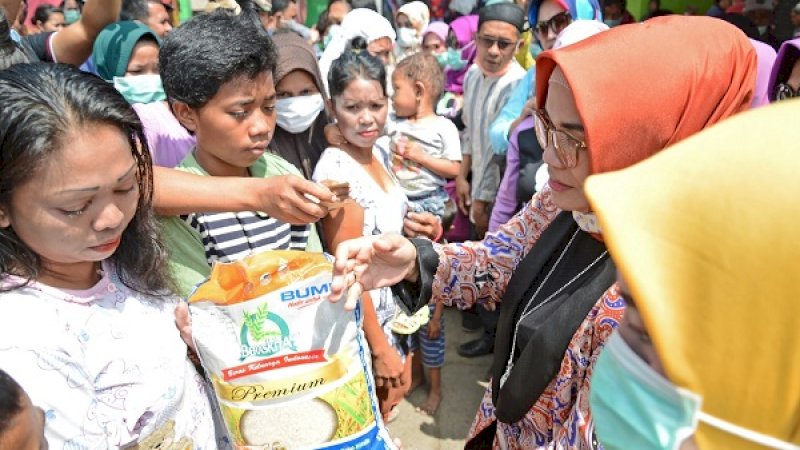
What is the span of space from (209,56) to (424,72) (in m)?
2.52

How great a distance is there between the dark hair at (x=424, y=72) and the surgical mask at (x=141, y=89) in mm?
1626

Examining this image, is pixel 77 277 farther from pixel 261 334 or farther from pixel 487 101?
pixel 487 101

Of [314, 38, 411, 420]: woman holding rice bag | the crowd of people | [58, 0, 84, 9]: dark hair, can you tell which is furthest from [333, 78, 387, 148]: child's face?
[58, 0, 84, 9]: dark hair

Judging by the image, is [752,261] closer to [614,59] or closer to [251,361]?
[614,59]

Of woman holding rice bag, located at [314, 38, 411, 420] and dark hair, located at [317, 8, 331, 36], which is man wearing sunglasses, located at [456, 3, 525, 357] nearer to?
woman holding rice bag, located at [314, 38, 411, 420]

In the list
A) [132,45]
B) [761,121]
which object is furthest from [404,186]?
[761,121]

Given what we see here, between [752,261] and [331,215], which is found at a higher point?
[752,261]

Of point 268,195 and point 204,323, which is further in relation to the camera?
point 268,195

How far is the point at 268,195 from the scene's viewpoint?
1481 mm

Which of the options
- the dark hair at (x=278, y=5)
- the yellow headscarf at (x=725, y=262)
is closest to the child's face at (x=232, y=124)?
the yellow headscarf at (x=725, y=262)

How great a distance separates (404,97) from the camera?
3967 mm

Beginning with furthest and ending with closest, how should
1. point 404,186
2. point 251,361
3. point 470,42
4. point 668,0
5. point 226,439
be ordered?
point 668,0, point 470,42, point 404,186, point 226,439, point 251,361

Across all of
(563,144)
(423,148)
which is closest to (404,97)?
(423,148)

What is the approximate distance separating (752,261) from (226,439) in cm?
140
